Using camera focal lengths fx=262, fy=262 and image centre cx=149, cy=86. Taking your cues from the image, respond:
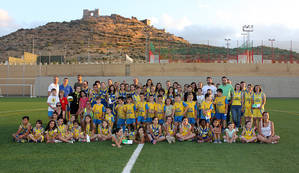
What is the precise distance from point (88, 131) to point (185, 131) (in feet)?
8.99

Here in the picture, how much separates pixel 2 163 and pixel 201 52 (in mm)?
45201

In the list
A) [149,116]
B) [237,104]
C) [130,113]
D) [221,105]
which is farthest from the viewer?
[237,104]

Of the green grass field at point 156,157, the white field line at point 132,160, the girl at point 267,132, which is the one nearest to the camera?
the white field line at point 132,160

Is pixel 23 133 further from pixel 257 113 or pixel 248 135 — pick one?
pixel 257 113

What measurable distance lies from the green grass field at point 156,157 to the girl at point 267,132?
22 cm

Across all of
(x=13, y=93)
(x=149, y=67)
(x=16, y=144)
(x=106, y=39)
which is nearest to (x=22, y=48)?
(x=106, y=39)

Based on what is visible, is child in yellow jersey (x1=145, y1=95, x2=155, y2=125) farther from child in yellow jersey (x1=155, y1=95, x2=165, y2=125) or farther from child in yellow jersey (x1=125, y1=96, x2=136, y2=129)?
child in yellow jersey (x1=125, y1=96, x2=136, y2=129)

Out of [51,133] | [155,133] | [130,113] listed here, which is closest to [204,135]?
[155,133]

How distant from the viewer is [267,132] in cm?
707

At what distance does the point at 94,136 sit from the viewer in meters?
7.25

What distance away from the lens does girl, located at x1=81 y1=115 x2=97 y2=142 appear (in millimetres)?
7175

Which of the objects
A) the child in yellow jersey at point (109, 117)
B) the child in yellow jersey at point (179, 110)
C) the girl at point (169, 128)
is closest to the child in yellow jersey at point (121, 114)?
the child in yellow jersey at point (109, 117)

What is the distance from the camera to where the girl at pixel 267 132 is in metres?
6.92

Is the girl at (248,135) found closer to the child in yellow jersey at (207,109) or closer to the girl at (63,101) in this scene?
the child in yellow jersey at (207,109)
